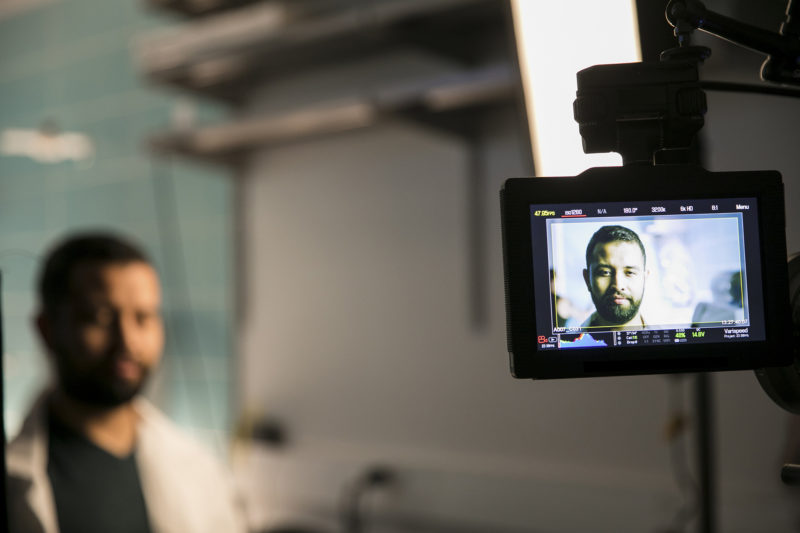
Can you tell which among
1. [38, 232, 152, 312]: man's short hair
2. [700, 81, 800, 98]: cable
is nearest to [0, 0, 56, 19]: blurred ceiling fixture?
[38, 232, 152, 312]: man's short hair

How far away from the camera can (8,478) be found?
913 mm

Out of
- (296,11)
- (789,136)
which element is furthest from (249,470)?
(789,136)

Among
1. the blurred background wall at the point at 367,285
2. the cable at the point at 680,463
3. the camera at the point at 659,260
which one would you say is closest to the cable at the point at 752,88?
the camera at the point at 659,260

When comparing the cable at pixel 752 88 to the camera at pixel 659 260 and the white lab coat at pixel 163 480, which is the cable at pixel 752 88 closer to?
the camera at pixel 659 260

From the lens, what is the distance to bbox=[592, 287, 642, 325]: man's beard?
0.58 meters

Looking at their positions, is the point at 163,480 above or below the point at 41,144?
below

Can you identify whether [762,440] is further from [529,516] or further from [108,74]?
[108,74]

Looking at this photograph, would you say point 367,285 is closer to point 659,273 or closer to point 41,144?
point 41,144

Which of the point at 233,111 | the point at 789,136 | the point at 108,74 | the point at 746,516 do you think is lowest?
the point at 746,516

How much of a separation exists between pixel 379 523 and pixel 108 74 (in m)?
1.87

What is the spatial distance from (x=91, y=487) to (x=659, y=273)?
3.27ft

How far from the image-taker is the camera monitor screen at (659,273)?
0.57 metres

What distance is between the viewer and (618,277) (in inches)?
22.9

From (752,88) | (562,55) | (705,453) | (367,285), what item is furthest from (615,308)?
(367,285)
